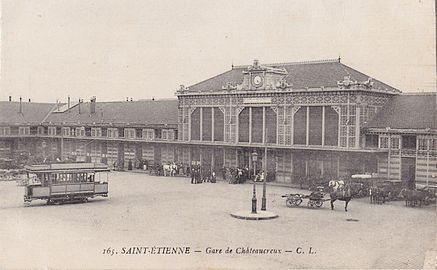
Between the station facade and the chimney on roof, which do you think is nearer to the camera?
the station facade

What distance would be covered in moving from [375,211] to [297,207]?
3.35 metres

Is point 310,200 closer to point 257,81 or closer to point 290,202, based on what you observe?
point 290,202

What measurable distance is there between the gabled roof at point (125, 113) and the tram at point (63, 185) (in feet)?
59.4

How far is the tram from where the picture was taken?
25.6 meters

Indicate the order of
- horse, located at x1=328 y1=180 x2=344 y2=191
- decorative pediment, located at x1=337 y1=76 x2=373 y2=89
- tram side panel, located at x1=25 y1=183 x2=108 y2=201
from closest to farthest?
tram side panel, located at x1=25 y1=183 x2=108 y2=201, horse, located at x1=328 y1=180 x2=344 y2=191, decorative pediment, located at x1=337 y1=76 x2=373 y2=89

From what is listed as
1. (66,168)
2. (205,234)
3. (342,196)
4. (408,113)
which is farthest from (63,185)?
(408,113)

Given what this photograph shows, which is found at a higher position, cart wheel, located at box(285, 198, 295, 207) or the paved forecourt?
cart wheel, located at box(285, 198, 295, 207)

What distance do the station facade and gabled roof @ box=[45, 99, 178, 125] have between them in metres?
0.26

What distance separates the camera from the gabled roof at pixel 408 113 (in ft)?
102

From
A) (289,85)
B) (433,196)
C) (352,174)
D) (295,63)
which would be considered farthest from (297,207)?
(295,63)

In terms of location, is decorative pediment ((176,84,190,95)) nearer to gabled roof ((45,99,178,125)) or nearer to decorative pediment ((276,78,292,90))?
gabled roof ((45,99,178,125))

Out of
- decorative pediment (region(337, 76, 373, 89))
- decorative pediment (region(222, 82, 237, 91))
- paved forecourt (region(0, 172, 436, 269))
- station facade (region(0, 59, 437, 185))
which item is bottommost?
paved forecourt (region(0, 172, 436, 269))

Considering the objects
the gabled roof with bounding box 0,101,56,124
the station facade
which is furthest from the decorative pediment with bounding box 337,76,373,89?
the gabled roof with bounding box 0,101,56,124

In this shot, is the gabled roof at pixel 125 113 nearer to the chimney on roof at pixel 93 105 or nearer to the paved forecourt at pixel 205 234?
the chimney on roof at pixel 93 105
